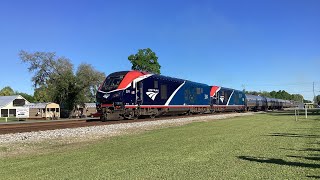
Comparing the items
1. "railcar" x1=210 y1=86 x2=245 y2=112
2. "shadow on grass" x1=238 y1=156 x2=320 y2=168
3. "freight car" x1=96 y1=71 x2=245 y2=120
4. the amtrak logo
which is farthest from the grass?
"railcar" x1=210 y1=86 x2=245 y2=112

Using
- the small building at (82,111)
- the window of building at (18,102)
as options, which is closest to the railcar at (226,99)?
the small building at (82,111)

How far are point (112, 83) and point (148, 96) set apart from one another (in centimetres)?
401

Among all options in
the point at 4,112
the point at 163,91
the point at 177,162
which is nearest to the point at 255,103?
the point at 163,91

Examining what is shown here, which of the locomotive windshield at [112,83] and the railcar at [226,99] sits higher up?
the locomotive windshield at [112,83]

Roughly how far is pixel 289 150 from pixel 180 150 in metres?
3.34

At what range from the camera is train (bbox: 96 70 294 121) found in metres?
27.1

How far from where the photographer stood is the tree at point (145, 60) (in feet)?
344

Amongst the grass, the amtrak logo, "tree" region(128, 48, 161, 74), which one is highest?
"tree" region(128, 48, 161, 74)

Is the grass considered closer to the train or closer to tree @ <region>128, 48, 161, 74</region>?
the train

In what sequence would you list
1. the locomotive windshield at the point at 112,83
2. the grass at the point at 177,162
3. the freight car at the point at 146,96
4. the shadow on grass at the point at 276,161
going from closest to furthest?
the grass at the point at 177,162 < the shadow on grass at the point at 276,161 < the freight car at the point at 146,96 < the locomotive windshield at the point at 112,83

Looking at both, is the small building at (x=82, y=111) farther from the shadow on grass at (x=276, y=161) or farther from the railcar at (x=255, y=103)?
the shadow on grass at (x=276, y=161)

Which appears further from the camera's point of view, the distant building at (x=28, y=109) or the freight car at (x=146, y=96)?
the distant building at (x=28, y=109)

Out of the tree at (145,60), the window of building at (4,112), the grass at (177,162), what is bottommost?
the window of building at (4,112)

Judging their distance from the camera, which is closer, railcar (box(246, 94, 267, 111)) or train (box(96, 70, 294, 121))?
train (box(96, 70, 294, 121))
